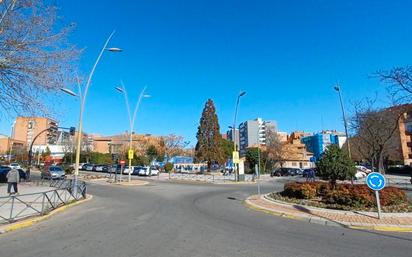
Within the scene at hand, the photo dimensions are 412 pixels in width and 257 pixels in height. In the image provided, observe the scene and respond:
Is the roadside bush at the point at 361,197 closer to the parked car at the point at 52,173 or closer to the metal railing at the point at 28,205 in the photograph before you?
the metal railing at the point at 28,205

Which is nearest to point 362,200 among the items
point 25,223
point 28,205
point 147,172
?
point 25,223

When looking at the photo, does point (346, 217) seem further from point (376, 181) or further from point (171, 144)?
point (171, 144)

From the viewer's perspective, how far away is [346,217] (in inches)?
431

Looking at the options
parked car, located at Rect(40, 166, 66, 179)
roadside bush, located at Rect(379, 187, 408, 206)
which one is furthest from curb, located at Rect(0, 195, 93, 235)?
parked car, located at Rect(40, 166, 66, 179)

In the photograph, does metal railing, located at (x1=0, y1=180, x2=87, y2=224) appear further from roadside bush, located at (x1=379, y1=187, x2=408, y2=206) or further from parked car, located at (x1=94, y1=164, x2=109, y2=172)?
parked car, located at (x1=94, y1=164, x2=109, y2=172)

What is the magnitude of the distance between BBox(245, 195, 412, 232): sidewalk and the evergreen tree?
350 cm

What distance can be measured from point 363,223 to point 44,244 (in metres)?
9.23

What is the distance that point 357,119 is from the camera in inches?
1316

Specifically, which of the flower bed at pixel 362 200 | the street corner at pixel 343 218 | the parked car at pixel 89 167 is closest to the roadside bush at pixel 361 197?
the flower bed at pixel 362 200

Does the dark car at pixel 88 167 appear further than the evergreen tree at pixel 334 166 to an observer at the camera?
Yes

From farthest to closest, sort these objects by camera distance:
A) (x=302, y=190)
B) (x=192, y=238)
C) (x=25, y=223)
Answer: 1. (x=302, y=190)
2. (x=25, y=223)
3. (x=192, y=238)

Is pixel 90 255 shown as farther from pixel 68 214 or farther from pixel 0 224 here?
pixel 68 214

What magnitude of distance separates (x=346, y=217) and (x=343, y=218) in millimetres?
252

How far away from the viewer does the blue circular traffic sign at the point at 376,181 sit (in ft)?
34.5
